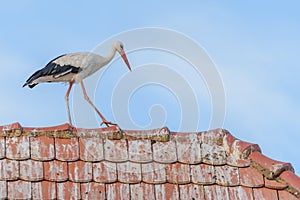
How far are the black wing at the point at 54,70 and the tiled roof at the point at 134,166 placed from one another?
2064 mm

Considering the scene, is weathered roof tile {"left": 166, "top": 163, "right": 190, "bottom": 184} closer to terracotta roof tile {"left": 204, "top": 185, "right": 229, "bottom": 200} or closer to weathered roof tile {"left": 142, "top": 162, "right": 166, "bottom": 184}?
weathered roof tile {"left": 142, "top": 162, "right": 166, "bottom": 184}

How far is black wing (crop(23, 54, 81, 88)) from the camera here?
26.0ft

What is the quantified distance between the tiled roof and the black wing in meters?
2.06

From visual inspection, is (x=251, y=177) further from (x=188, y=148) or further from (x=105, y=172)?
(x=105, y=172)

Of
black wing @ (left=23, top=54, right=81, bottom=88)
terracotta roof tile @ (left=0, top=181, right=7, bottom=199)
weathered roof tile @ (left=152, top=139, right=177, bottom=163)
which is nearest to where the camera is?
terracotta roof tile @ (left=0, top=181, right=7, bottom=199)

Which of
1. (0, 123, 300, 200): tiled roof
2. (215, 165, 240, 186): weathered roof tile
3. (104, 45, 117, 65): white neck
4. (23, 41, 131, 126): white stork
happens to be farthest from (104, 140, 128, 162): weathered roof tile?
(104, 45, 117, 65): white neck

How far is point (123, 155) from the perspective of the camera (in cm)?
589

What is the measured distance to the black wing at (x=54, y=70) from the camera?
26.0 feet

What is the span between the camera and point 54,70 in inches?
312

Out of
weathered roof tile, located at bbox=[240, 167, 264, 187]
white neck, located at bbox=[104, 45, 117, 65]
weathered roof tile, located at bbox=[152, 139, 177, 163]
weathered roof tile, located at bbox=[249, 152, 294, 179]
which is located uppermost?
white neck, located at bbox=[104, 45, 117, 65]

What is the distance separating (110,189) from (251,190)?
1.17m

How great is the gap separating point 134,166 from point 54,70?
7.97 feet

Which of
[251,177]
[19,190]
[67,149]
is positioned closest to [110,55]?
[67,149]

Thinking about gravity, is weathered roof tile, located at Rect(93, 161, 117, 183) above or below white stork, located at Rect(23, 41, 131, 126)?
below
